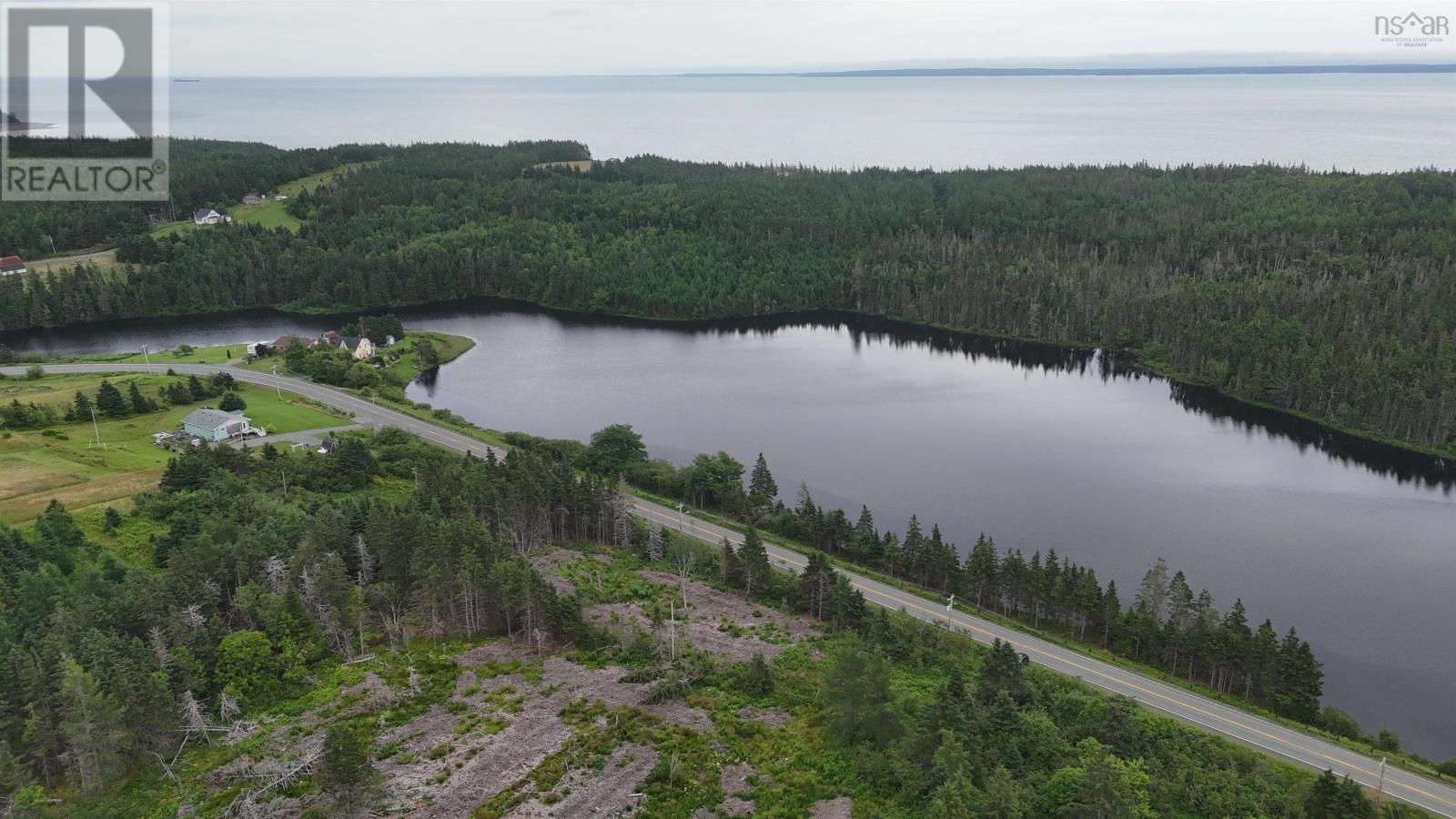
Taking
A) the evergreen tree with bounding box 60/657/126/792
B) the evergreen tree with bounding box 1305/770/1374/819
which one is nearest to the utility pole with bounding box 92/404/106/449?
the evergreen tree with bounding box 60/657/126/792

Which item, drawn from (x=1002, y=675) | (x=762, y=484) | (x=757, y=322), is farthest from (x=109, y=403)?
(x=757, y=322)

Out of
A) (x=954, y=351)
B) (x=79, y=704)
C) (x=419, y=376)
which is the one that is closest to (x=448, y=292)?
(x=419, y=376)

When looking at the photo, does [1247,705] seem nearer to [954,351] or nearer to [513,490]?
[513,490]

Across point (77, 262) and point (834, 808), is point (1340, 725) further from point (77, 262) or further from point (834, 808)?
point (77, 262)

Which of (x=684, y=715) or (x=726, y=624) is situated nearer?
(x=684, y=715)

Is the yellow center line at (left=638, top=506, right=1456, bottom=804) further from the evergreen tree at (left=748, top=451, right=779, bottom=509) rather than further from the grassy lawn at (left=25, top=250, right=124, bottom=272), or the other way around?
the grassy lawn at (left=25, top=250, right=124, bottom=272)

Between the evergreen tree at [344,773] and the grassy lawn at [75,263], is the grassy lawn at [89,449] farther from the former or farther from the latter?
the grassy lawn at [75,263]
